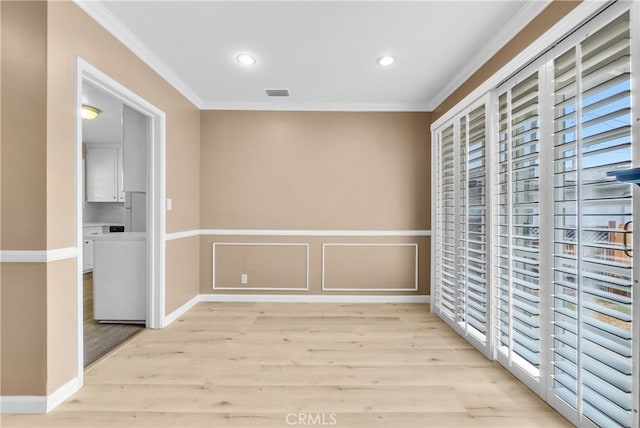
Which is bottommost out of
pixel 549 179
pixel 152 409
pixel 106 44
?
pixel 152 409

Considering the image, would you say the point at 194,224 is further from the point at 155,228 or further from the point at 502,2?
the point at 502,2

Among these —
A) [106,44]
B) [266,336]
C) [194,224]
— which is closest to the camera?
[106,44]

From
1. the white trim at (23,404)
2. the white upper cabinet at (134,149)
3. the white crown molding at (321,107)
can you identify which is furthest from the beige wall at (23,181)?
the white crown molding at (321,107)

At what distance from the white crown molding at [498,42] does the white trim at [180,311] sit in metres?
3.89

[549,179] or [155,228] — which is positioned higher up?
[549,179]

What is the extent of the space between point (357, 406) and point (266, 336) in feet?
4.35

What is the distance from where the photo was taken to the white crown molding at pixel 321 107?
4117 mm

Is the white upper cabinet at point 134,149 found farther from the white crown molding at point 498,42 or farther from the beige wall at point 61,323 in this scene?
the white crown molding at point 498,42

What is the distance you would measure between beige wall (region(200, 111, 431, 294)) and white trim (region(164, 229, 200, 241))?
0.17 m

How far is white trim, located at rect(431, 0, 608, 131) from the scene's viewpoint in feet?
5.35

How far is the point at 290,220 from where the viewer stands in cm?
421

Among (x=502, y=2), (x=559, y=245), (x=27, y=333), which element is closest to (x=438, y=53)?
(x=502, y=2)

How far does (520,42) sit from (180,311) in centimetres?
406

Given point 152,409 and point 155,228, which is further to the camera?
point 155,228
